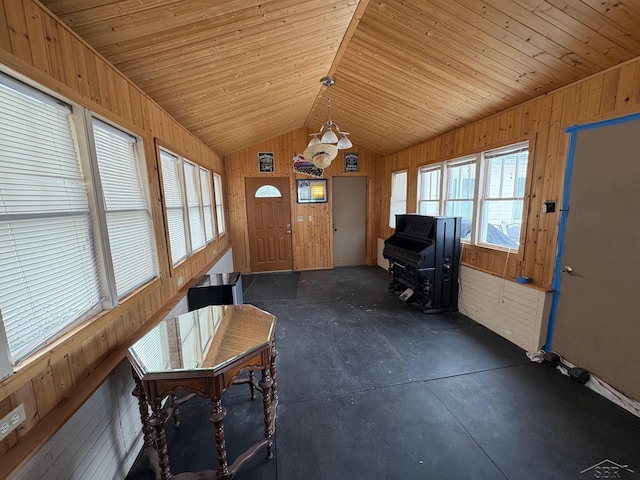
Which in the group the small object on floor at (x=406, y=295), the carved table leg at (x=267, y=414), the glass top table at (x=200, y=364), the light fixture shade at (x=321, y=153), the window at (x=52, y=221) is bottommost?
the small object on floor at (x=406, y=295)

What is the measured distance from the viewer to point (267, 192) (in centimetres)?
561

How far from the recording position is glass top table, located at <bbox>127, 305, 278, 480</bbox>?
1.23 metres

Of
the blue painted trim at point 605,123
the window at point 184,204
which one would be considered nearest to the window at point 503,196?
the blue painted trim at point 605,123

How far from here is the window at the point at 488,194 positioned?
286 centimetres

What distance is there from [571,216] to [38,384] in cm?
365

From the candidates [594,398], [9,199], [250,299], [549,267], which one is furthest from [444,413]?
[250,299]

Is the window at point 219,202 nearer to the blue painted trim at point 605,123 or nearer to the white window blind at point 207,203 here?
the white window blind at point 207,203

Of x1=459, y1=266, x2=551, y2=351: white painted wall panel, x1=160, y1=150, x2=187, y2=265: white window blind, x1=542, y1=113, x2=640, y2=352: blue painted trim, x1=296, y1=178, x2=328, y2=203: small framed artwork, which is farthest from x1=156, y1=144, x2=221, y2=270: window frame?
x1=542, y1=113, x2=640, y2=352: blue painted trim

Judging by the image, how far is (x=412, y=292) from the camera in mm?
3973

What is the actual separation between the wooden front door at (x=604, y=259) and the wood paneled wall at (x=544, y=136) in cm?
13

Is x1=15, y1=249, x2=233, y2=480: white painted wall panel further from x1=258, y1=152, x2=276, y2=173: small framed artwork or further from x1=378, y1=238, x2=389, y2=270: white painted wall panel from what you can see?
x1=378, y1=238, x2=389, y2=270: white painted wall panel

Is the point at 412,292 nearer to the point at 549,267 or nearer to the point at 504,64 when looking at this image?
the point at 549,267

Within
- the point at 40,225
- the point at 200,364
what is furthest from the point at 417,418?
the point at 40,225

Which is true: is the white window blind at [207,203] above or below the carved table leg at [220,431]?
above
